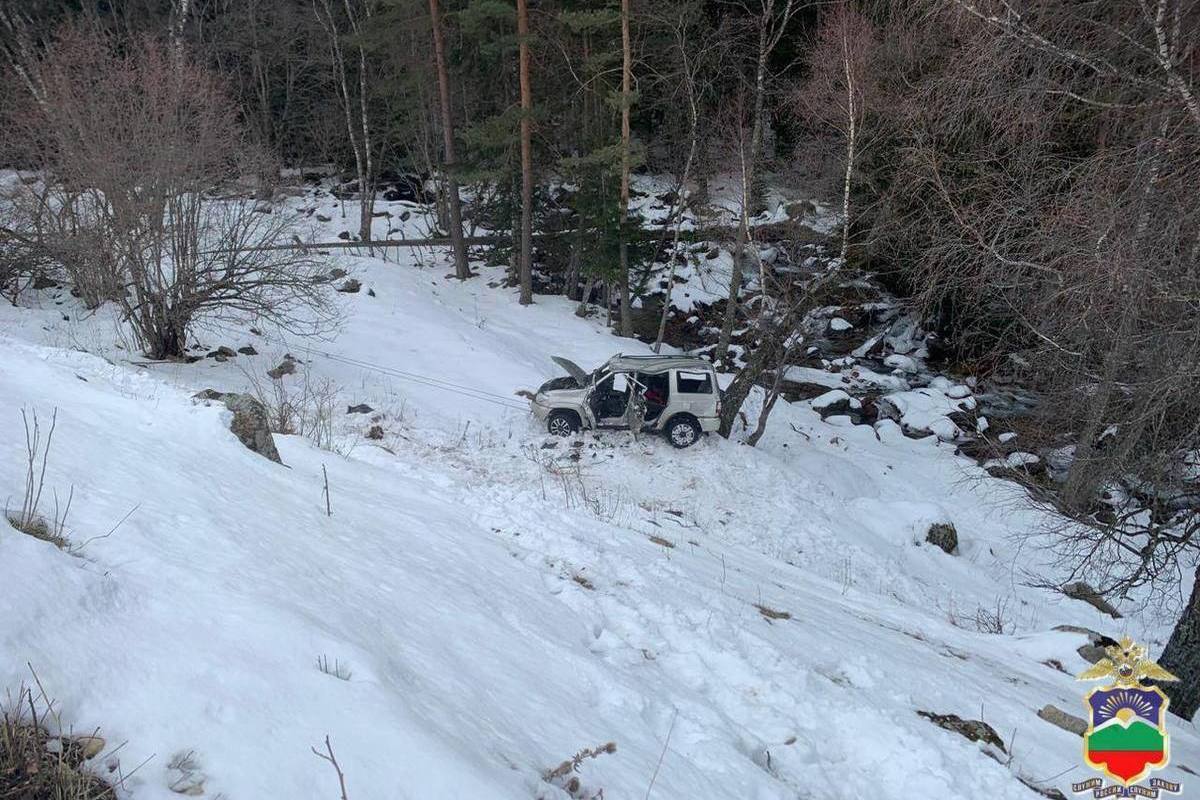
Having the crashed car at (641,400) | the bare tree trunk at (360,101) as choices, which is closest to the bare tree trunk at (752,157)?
the crashed car at (641,400)

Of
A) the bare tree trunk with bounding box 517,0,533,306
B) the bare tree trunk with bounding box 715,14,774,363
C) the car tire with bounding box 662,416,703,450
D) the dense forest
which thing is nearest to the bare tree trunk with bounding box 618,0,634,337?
the dense forest

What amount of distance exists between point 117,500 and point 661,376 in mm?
11301

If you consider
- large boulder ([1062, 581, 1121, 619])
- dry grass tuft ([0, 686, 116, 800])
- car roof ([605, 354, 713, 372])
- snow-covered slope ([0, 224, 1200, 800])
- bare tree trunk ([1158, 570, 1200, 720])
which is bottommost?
large boulder ([1062, 581, 1121, 619])

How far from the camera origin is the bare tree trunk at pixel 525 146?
844 inches

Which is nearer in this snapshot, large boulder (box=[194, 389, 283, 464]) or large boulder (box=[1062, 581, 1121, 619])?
large boulder (box=[194, 389, 283, 464])

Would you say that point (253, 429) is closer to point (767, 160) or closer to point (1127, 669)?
point (1127, 669)

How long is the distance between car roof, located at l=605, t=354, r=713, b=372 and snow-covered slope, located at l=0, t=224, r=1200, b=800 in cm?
420

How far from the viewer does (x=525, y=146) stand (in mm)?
22719

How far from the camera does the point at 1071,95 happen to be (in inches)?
197

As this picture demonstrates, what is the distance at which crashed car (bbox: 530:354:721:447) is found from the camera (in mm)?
14242

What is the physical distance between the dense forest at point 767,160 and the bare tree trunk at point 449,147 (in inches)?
4.3

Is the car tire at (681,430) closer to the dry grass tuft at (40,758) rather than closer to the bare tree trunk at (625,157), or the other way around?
the bare tree trunk at (625,157)

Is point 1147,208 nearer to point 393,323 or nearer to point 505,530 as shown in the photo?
point 505,530

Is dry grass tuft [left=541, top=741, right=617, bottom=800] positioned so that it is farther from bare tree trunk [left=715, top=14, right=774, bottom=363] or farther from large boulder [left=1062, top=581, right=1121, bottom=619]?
bare tree trunk [left=715, top=14, right=774, bottom=363]
